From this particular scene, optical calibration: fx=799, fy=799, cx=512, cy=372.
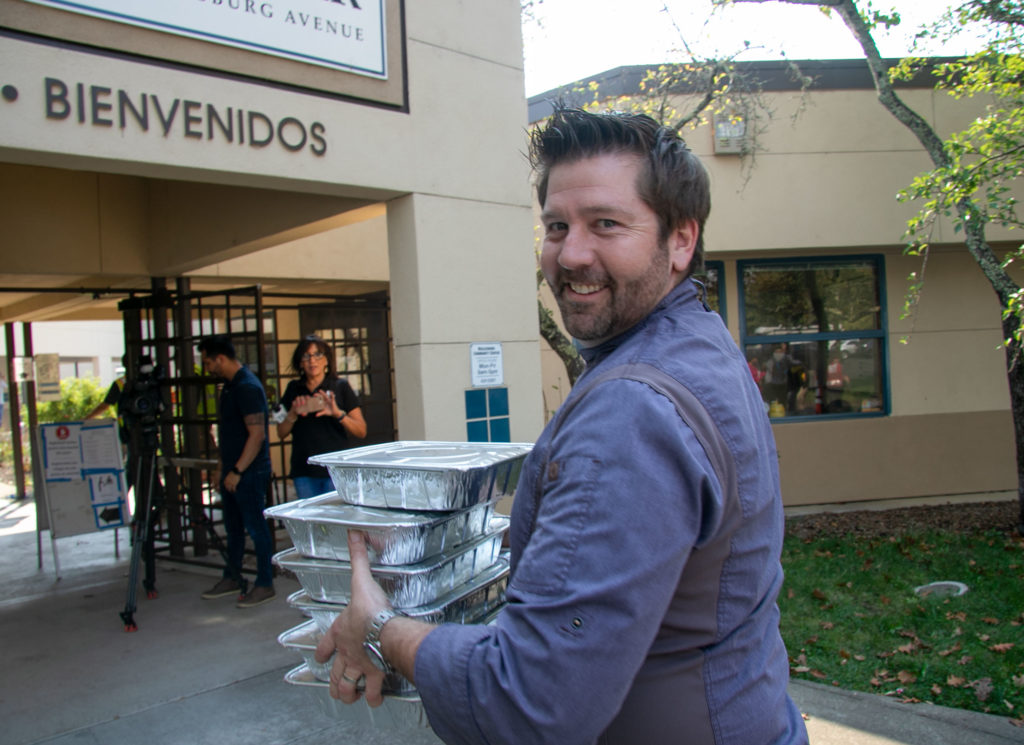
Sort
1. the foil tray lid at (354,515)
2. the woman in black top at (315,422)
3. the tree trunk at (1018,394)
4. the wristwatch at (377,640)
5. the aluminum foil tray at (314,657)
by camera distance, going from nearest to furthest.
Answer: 1. the wristwatch at (377,640)
2. the aluminum foil tray at (314,657)
3. the foil tray lid at (354,515)
4. the woman in black top at (315,422)
5. the tree trunk at (1018,394)

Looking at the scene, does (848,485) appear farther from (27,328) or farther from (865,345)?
(27,328)

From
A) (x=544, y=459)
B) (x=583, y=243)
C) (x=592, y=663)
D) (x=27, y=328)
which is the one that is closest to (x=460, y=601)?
(x=544, y=459)

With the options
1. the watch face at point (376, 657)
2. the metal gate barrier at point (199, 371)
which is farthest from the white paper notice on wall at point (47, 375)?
the watch face at point (376, 657)

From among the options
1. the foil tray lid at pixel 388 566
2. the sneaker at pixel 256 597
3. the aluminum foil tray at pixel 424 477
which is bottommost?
the sneaker at pixel 256 597

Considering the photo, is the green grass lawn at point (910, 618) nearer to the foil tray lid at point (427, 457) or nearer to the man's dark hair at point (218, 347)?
the foil tray lid at point (427, 457)

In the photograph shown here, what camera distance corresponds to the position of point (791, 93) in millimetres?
9281

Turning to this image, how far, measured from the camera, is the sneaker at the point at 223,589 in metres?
6.11

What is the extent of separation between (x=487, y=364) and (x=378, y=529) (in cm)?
332

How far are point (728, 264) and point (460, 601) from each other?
8.43 m

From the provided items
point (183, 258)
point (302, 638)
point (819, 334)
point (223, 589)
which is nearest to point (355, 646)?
point (302, 638)

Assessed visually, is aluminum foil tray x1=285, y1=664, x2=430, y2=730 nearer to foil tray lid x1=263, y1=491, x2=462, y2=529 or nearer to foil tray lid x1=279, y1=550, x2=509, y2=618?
foil tray lid x1=279, y1=550, x2=509, y2=618

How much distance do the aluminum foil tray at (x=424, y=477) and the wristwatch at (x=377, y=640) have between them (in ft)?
1.08

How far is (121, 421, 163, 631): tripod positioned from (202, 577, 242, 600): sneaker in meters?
0.48

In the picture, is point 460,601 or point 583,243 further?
point 460,601
